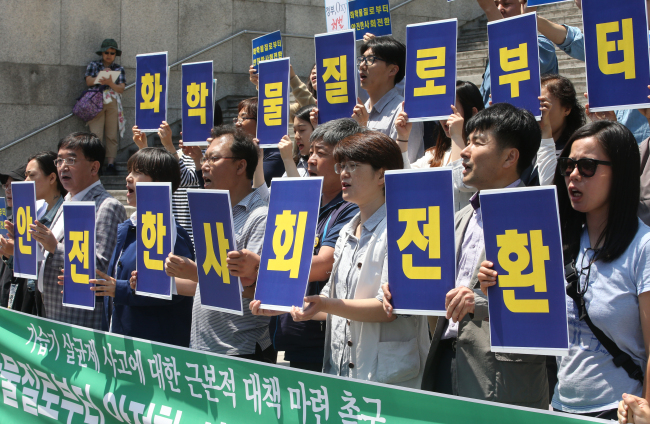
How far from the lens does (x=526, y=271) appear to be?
93.9 inches

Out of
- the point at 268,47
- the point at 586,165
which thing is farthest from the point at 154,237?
the point at 268,47

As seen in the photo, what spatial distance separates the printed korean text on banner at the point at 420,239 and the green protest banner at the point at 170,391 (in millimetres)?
377

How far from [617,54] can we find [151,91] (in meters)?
3.53

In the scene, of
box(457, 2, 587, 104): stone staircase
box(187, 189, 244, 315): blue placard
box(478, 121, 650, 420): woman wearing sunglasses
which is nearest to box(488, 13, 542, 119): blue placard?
box(478, 121, 650, 420): woman wearing sunglasses

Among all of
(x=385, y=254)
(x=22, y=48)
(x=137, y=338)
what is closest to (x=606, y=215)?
(x=385, y=254)

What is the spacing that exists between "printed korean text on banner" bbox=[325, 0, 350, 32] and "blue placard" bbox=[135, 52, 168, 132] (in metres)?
2.47

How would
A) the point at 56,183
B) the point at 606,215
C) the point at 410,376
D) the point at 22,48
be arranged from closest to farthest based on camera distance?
→ the point at 606,215 < the point at 410,376 < the point at 56,183 < the point at 22,48

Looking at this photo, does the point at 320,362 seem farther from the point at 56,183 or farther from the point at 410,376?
the point at 56,183

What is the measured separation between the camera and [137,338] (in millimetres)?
3549

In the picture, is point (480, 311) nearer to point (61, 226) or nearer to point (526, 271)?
point (526, 271)

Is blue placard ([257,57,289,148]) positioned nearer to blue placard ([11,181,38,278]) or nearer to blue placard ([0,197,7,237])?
blue placard ([11,181,38,278])

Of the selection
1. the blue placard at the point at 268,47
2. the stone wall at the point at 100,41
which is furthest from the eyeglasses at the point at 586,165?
the stone wall at the point at 100,41

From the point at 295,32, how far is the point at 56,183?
708cm

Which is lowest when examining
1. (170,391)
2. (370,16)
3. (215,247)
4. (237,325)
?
(170,391)
